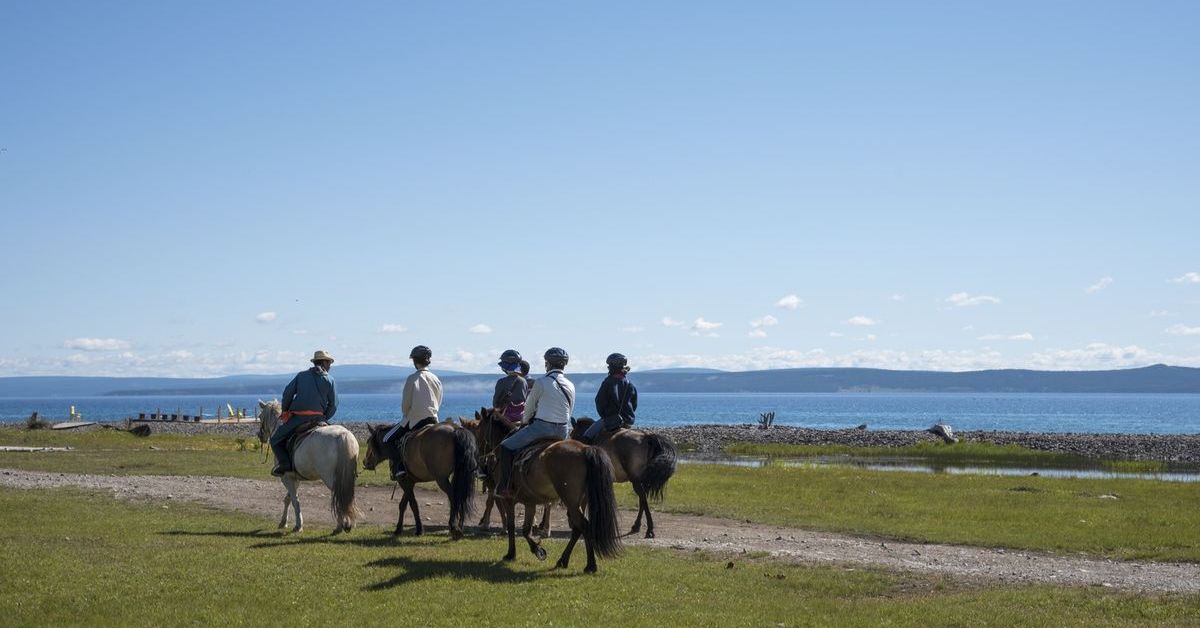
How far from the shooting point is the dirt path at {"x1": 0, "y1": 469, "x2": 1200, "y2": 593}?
1400 centimetres

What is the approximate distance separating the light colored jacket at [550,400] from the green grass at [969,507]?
6502mm

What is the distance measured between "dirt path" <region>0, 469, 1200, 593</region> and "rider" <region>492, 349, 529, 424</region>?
1.92 m

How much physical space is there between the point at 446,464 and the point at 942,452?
144 ft

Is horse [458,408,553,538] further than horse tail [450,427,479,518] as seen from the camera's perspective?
Yes

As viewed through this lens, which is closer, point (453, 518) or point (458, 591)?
point (458, 591)

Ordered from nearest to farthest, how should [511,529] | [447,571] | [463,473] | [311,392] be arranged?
[447,571] < [511,529] < [463,473] < [311,392]

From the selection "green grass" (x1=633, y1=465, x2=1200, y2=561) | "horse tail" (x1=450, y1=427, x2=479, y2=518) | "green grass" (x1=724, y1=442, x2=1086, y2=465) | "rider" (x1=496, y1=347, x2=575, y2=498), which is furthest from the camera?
"green grass" (x1=724, y1=442, x2=1086, y2=465)

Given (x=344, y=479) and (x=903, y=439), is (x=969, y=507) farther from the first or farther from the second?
(x=903, y=439)

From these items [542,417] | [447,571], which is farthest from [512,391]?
[447,571]

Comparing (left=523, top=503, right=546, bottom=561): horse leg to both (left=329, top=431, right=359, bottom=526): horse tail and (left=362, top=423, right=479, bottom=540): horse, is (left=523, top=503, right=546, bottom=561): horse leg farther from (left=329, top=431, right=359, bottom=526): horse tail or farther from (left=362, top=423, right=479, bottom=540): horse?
(left=329, top=431, right=359, bottom=526): horse tail

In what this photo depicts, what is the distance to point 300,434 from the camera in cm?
1725

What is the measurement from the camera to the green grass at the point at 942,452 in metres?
51.6

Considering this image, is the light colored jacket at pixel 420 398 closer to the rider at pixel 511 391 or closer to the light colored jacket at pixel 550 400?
the rider at pixel 511 391

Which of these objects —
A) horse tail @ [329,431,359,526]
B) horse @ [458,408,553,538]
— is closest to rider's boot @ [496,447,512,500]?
horse @ [458,408,553,538]
